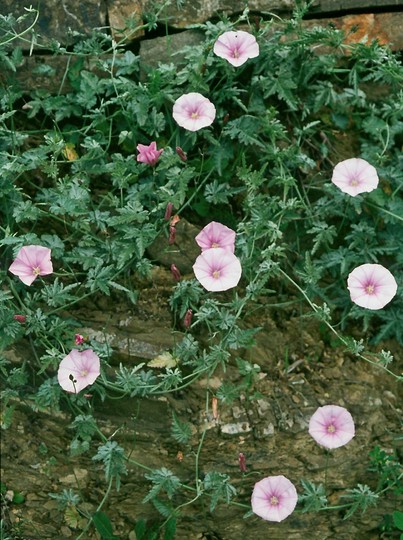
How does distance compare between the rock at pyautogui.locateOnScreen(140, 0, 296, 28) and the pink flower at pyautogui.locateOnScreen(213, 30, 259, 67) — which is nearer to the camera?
the pink flower at pyautogui.locateOnScreen(213, 30, 259, 67)

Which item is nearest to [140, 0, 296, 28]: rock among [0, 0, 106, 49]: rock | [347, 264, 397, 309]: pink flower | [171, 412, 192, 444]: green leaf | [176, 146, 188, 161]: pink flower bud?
[0, 0, 106, 49]: rock

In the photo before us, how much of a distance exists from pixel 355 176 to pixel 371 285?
39cm

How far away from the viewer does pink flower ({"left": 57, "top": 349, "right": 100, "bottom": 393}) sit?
291cm

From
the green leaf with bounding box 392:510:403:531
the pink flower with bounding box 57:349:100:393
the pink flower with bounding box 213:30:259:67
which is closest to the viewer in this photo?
the pink flower with bounding box 57:349:100:393

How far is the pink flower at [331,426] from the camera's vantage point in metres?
3.00

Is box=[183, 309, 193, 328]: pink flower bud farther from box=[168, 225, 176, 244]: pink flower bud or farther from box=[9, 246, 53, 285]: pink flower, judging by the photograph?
box=[9, 246, 53, 285]: pink flower

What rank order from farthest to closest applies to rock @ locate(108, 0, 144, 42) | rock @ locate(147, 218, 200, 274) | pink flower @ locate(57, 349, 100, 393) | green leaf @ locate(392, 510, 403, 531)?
1. rock @ locate(108, 0, 144, 42)
2. rock @ locate(147, 218, 200, 274)
3. green leaf @ locate(392, 510, 403, 531)
4. pink flower @ locate(57, 349, 100, 393)

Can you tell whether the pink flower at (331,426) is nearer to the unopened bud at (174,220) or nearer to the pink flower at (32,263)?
the unopened bud at (174,220)

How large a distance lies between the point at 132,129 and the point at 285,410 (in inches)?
44.6

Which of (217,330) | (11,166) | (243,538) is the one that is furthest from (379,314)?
(11,166)

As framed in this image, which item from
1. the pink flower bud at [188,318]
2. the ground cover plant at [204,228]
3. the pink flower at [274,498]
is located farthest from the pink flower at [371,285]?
the pink flower at [274,498]

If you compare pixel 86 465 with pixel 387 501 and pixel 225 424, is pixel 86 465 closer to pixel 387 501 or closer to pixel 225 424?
pixel 225 424

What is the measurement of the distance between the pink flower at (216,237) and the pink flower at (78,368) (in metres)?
0.52

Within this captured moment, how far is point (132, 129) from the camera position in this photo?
324 centimetres
